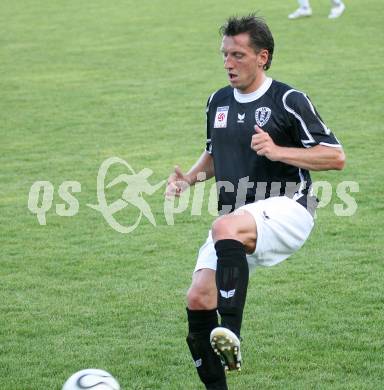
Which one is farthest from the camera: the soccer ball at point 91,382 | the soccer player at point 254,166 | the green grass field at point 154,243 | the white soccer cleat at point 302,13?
the white soccer cleat at point 302,13

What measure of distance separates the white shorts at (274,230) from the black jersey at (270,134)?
126mm

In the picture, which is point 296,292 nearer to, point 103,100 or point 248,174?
point 248,174

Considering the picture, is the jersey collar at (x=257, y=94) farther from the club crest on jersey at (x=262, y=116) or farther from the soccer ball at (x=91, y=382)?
the soccer ball at (x=91, y=382)

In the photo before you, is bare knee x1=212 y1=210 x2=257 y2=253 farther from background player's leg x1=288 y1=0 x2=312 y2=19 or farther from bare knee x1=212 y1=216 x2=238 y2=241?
background player's leg x1=288 y1=0 x2=312 y2=19

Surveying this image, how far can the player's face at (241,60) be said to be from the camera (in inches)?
225

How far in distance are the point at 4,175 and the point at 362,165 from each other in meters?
4.41

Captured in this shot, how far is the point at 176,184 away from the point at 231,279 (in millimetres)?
1095

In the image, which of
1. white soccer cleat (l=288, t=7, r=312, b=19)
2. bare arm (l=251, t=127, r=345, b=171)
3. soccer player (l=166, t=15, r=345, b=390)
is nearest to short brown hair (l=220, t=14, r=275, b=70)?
soccer player (l=166, t=15, r=345, b=390)

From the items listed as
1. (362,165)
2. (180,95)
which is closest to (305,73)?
(180,95)

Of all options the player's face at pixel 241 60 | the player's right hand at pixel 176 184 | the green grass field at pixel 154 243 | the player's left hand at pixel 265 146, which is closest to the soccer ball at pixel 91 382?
the green grass field at pixel 154 243

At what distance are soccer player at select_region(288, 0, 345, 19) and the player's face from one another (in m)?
19.2

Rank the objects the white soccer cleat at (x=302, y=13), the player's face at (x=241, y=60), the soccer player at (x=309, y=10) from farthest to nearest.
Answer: the white soccer cleat at (x=302, y=13), the soccer player at (x=309, y=10), the player's face at (x=241, y=60)

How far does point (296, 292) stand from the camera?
7.71 m

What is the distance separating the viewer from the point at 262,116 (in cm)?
576
